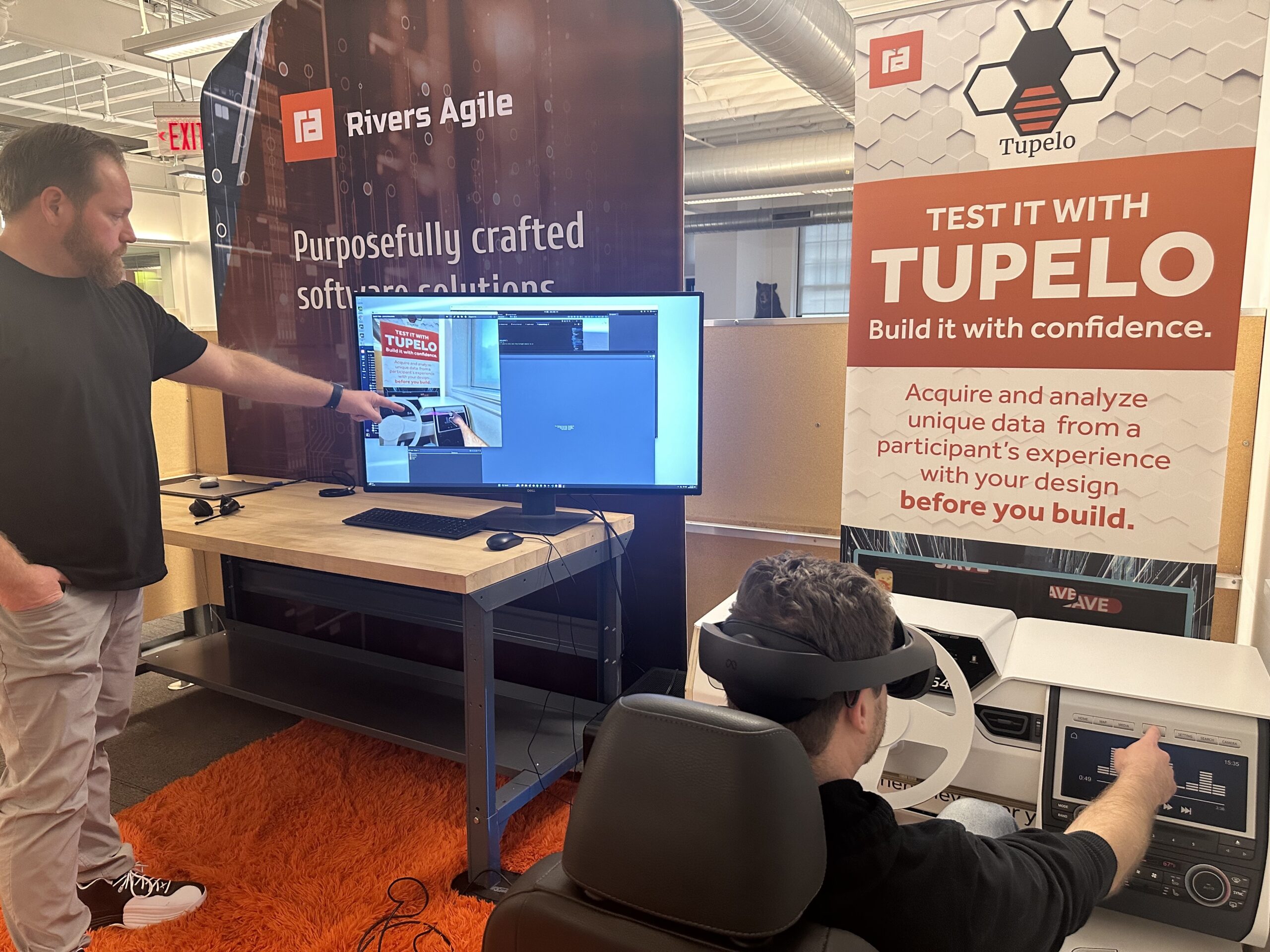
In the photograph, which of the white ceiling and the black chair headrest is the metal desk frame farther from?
the white ceiling

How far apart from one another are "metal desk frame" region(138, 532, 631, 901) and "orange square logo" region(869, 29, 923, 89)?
1.28 meters

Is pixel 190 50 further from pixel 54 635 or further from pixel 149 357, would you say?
pixel 54 635

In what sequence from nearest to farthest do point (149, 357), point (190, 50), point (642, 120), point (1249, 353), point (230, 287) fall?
point (1249, 353)
point (149, 357)
point (642, 120)
point (230, 287)
point (190, 50)

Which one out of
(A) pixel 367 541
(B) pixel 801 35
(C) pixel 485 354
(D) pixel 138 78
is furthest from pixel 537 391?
(D) pixel 138 78

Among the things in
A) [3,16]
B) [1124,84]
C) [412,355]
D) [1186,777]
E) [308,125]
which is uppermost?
[3,16]

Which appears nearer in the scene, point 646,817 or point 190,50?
point 646,817

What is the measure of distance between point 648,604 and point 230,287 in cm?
198

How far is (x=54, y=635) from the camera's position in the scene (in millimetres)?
1611

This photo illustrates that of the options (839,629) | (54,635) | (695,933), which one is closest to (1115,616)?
(839,629)

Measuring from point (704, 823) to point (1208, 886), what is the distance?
110 centimetres

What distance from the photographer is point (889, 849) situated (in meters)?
0.81

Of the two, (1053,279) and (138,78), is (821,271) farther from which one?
(1053,279)

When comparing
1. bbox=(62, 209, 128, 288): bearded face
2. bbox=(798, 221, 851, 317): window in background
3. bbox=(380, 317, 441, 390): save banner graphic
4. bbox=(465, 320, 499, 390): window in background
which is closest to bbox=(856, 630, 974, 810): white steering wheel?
bbox=(465, 320, 499, 390): window in background

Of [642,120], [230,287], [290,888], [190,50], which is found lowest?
[290,888]
